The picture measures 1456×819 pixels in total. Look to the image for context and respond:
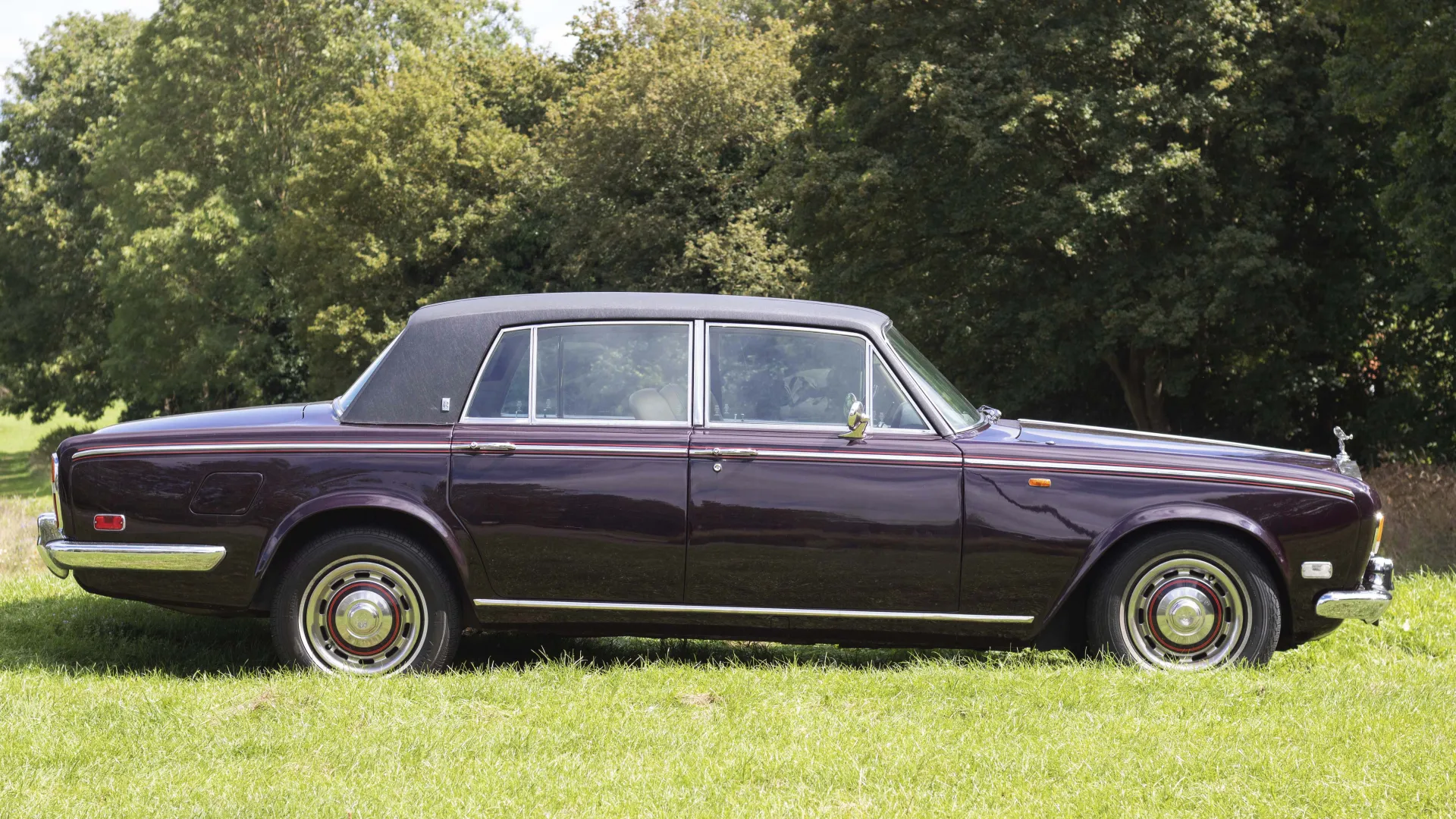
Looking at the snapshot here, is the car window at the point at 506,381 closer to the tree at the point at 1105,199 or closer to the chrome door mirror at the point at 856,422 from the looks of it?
the chrome door mirror at the point at 856,422

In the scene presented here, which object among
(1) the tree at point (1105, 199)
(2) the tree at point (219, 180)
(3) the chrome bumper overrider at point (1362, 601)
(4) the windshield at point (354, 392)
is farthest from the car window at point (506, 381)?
(2) the tree at point (219, 180)

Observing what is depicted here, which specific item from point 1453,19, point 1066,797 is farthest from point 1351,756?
point 1453,19

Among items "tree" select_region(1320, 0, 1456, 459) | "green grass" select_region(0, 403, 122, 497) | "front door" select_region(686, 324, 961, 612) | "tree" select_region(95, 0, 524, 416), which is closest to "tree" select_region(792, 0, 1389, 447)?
"tree" select_region(1320, 0, 1456, 459)

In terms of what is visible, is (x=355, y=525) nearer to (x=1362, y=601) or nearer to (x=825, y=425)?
(x=825, y=425)

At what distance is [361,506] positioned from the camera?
6.15 m

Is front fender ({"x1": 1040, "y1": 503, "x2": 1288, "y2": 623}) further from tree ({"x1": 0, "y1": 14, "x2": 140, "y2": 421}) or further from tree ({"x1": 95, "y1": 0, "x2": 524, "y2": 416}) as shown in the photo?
tree ({"x1": 0, "y1": 14, "x2": 140, "y2": 421})

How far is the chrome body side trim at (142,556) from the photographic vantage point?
6164mm

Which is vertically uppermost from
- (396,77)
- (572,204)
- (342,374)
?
(396,77)

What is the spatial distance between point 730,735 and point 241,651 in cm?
297

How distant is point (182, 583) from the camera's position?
6.25 metres

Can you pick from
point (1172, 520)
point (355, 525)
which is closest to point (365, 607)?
point (355, 525)

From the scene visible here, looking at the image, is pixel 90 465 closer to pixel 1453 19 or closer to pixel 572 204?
pixel 1453 19

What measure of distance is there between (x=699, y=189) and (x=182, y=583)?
97.8ft

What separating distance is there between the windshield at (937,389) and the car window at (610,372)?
1.00 meters
